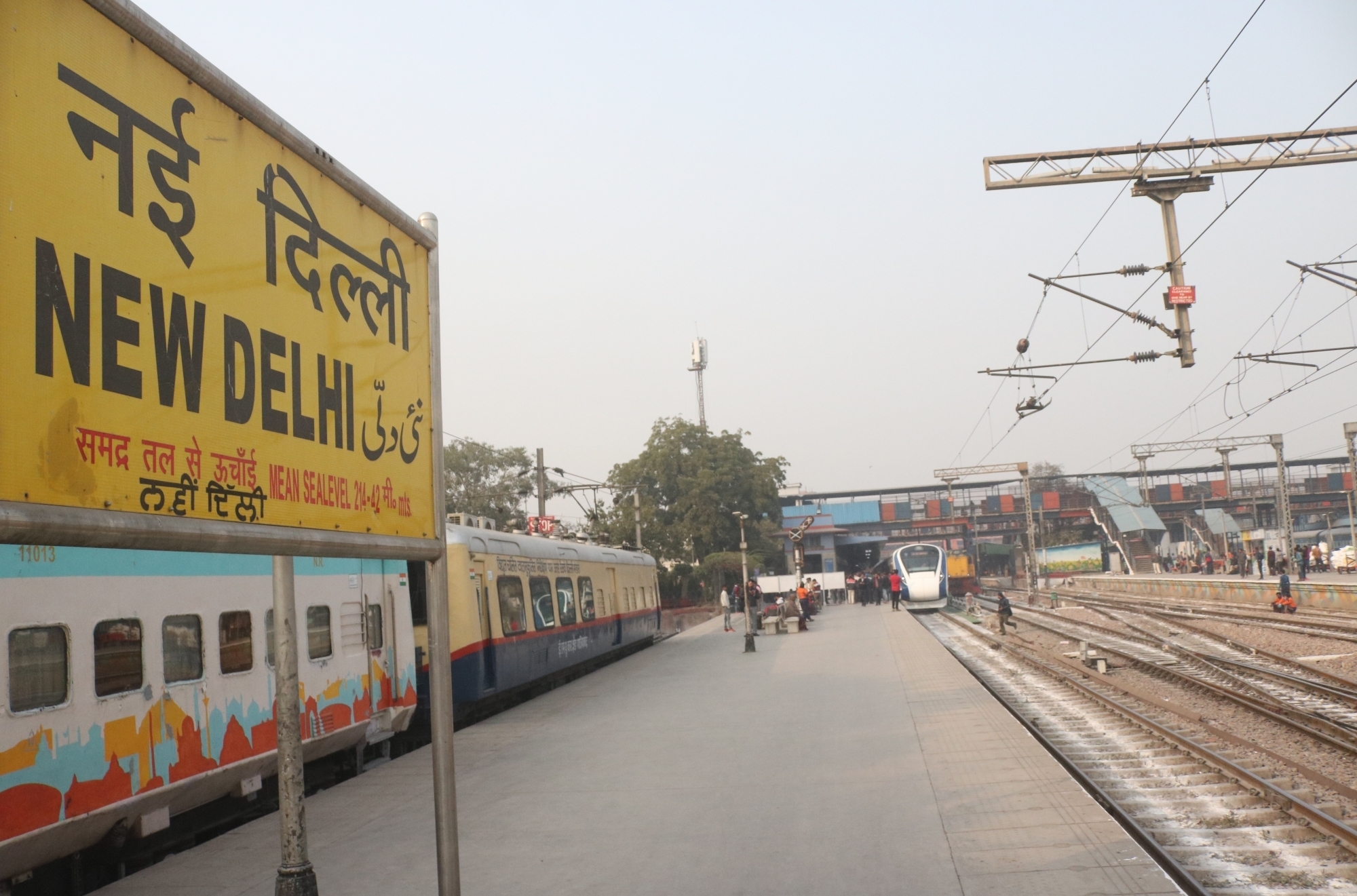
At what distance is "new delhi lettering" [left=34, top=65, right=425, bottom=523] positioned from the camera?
2.94m

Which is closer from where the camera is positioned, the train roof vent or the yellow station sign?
the yellow station sign

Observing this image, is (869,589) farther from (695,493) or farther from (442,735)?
(442,735)

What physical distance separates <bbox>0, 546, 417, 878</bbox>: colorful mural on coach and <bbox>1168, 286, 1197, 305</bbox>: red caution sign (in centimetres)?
984

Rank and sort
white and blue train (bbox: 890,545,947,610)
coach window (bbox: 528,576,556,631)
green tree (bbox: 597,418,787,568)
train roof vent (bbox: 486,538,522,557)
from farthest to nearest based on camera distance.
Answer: green tree (bbox: 597,418,787,568), white and blue train (bbox: 890,545,947,610), coach window (bbox: 528,576,556,631), train roof vent (bbox: 486,538,522,557)

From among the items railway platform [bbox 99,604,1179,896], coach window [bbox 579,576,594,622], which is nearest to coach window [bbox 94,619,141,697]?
railway platform [bbox 99,604,1179,896]

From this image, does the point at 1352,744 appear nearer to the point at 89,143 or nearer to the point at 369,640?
the point at 369,640

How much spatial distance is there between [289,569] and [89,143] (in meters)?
2.59

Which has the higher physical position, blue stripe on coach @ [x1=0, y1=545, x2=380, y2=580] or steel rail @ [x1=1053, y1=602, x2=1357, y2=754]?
blue stripe on coach @ [x1=0, y1=545, x2=380, y2=580]

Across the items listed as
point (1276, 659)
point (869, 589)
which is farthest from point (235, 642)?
point (869, 589)

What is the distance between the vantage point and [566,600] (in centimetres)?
2103

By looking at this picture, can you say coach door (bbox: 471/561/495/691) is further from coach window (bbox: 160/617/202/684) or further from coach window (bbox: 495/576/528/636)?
coach window (bbox: 160/617/202/684)

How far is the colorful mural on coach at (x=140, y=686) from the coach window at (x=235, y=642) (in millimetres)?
15

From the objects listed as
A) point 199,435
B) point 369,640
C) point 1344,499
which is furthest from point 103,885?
point 1344,499

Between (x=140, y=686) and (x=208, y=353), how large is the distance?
547 centimetres
